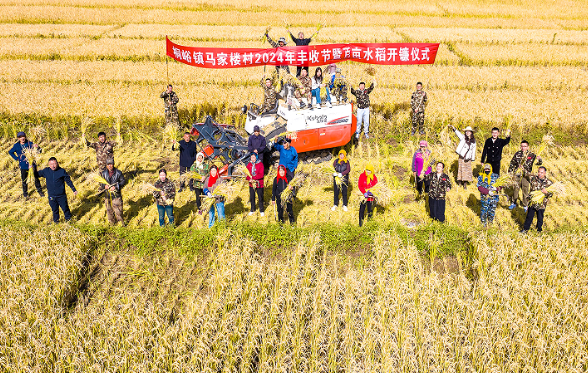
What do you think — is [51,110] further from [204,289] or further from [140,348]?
[140,348]

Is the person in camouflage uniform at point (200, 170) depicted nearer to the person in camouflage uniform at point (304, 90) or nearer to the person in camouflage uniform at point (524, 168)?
the person in camouflage uniform at point (304, 90)

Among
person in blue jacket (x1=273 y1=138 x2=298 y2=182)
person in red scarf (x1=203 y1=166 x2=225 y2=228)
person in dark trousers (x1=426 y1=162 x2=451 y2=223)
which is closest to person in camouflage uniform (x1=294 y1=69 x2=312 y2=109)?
person in blue jacket (x1=273 y1=138 x2=298 y2=182)

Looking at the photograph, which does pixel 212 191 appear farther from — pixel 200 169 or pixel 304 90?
pixel 304 90

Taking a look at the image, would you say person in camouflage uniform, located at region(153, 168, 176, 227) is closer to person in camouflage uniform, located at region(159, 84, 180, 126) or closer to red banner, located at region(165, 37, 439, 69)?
red banner, located at region(165, 37, 439, 69)

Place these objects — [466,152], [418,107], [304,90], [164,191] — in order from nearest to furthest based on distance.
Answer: [164,191], [466,152], [304,90], [418,107]

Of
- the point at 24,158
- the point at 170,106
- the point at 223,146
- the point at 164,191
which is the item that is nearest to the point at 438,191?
the point at 223,146
